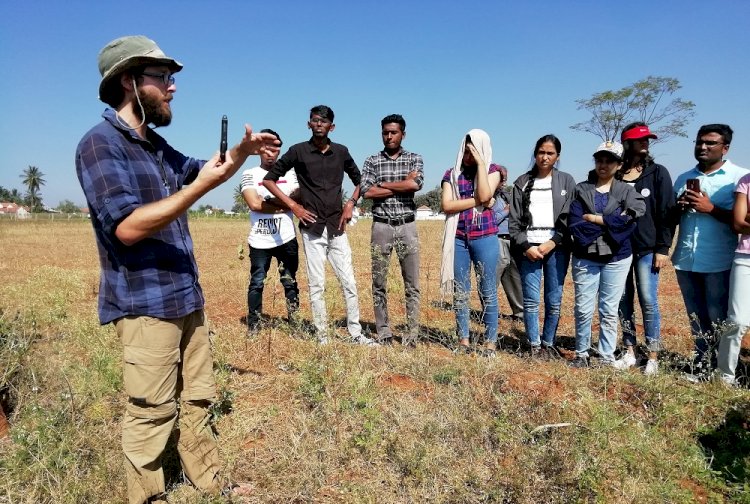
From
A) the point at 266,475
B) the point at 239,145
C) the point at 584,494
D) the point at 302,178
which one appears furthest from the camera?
the point at 302,178

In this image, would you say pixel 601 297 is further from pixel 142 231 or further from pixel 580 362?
pixel 142 231

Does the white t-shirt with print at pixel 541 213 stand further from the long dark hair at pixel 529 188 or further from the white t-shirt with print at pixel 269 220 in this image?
the white t-shirt with print at pixel 269 220

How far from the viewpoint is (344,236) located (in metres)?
4.40

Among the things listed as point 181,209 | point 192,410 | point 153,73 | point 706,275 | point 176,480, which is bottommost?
point 176,480

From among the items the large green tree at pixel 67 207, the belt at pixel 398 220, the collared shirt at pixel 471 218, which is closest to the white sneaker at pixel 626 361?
the collared shirt at pixel 471 218

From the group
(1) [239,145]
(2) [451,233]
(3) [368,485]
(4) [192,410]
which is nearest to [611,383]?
(2) [451,233]

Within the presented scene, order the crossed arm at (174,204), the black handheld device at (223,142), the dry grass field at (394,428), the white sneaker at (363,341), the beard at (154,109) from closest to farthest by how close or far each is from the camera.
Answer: the crossed arm at (174,204) → the black handheld device at (223,142) → the beard at (154,109) → the dry grass field at (394,428) → the white sneaker at (363,341)

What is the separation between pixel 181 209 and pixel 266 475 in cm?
143

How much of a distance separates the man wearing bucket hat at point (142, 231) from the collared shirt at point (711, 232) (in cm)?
345

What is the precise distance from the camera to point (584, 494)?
2.11 m

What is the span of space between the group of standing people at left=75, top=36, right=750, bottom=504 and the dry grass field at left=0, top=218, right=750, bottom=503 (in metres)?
0.37

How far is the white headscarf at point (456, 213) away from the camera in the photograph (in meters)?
3.90

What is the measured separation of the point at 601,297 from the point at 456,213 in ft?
4.59

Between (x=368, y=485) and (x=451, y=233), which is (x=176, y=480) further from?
(x=451, y=233)
